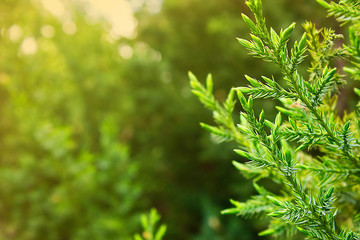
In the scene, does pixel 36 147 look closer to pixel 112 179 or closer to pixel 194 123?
pixel 112 179

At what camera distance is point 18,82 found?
591cm

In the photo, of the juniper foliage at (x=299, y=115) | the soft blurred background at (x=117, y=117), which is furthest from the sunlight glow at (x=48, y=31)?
the juniper foliage at (x=299, y=115)

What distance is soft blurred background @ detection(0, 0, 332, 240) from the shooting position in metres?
5.37

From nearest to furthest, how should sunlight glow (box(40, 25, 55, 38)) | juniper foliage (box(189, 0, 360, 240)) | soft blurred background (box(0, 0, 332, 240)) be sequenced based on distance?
1. juniper foliage (box(189, 0, 360, 240))
2. soft blurred background (box(0, 0, 332, 240))
3. sunlight glow (box(40, 25, 55, 38))

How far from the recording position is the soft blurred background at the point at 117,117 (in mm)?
5371

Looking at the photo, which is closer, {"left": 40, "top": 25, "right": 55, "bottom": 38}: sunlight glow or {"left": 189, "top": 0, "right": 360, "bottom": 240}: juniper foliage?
{"left": 189, "top": 0, "right": 360, "bottom": 240}: juniper foliage

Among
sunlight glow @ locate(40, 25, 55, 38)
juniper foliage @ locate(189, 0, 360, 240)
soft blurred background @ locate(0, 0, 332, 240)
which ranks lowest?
juniper foliage @ locate(189, 0, 360, 240)

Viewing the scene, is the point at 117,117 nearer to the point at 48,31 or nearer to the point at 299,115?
the point at 48,31

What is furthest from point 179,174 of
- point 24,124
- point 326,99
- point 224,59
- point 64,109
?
point 326,99

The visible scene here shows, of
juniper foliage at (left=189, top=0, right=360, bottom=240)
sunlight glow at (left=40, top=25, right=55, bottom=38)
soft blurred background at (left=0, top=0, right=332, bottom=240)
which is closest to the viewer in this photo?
juniper foliage at (left=189, top=0, right=360, bottom=240)

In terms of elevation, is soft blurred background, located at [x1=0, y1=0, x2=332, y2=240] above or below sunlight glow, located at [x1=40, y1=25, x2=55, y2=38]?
below

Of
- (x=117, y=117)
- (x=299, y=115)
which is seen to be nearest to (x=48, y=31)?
(x=117, y=117)

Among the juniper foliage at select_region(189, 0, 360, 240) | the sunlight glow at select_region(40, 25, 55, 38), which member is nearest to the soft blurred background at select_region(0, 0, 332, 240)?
the sunlight glow at select_region(40, 25, 55, 38)

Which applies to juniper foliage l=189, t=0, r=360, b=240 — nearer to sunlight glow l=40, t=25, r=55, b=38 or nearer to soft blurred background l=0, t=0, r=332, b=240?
soft blurred background l=0, t=0, r=332, b=240
